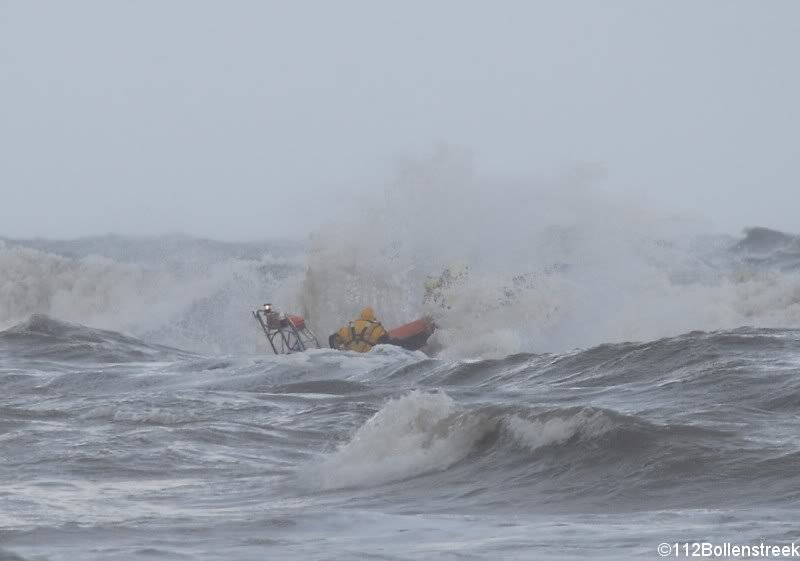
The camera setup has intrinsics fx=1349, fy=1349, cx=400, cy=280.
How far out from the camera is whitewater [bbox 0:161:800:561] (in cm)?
682

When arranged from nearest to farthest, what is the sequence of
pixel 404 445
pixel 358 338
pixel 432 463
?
pixel 432 463, pixel 404 445, pixel 358 338

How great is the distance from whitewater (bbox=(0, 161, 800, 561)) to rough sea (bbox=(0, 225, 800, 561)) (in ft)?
0.09

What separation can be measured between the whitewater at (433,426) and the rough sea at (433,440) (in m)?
0.03

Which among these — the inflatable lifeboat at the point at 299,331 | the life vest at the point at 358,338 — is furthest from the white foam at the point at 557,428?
the inflatable lifeboat at the point at 299,331

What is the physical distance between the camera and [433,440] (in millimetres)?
9250

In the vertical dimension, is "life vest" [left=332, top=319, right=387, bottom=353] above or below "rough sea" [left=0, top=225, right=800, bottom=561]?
above

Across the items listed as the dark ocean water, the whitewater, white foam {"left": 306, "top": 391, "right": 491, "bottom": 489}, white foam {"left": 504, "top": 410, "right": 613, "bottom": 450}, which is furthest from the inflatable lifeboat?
white foam {"left": 504, "top": 410, "right": 613, "bottom": 450}

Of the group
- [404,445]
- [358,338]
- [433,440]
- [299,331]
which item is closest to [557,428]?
[433,440]

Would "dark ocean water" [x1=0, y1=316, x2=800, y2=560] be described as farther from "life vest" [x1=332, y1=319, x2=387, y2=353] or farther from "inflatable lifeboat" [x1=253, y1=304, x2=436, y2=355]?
"inflatable lifeboat" [x1=253, y1=304, x2=436, y2=355]

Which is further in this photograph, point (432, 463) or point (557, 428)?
point (557, 428)

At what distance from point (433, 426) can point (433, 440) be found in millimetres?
281

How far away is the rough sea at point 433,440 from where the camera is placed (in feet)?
22.0

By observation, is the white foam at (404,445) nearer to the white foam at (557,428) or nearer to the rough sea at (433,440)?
the rough sea at (433,440)

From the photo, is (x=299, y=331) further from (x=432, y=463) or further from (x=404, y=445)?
(x=432, y=463)
